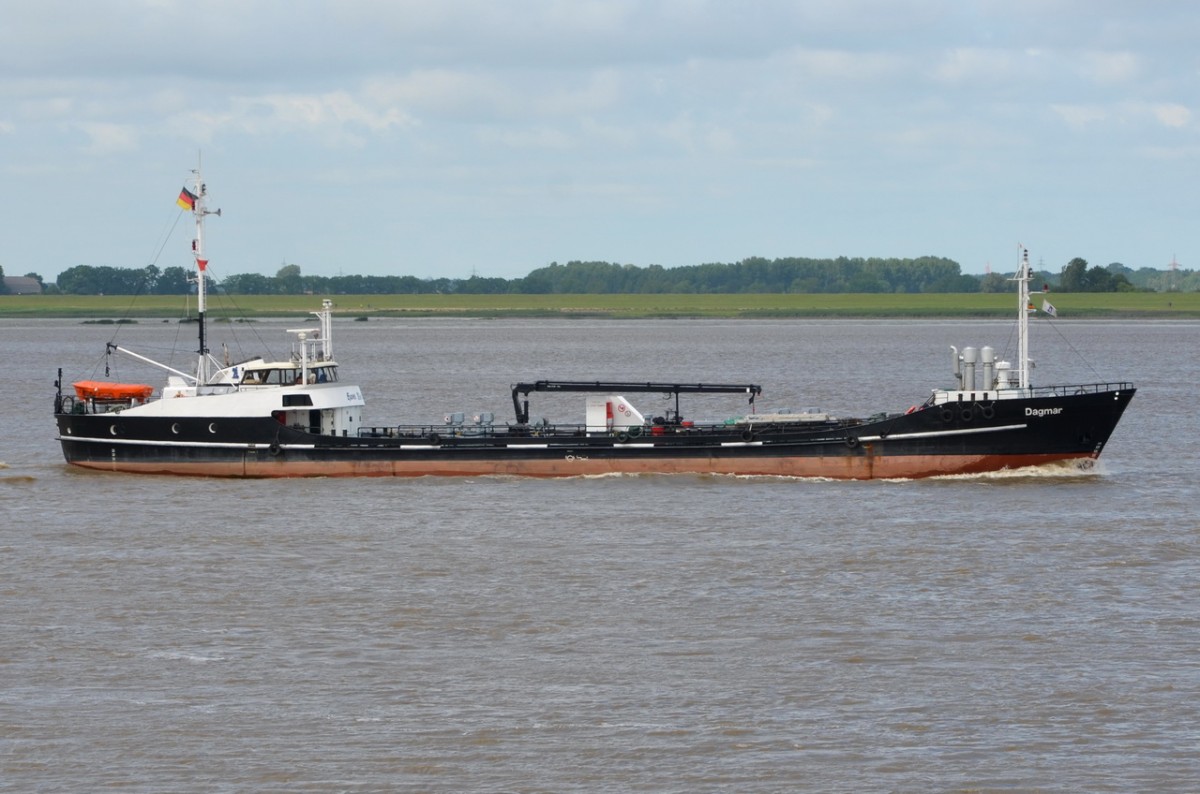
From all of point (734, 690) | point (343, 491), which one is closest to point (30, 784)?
point (734, 690)

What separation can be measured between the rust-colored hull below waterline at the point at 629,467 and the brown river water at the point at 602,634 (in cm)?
62

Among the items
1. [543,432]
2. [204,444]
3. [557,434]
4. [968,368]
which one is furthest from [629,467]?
[204,444]

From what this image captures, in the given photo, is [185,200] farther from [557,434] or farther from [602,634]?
[602,634]

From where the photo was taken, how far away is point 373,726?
23234mm

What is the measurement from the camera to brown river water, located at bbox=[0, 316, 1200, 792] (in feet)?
72.0

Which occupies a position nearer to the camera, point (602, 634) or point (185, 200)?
point (602, 634)

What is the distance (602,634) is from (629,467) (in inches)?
801

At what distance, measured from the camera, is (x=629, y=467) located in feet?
160

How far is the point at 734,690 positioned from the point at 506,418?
49.2 meters

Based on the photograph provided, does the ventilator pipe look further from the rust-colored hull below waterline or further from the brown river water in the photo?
the brown river water

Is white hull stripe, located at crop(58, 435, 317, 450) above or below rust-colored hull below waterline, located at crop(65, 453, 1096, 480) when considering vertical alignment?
above

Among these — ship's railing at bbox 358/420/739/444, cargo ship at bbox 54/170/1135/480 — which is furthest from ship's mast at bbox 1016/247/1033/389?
ship's railing at bbox 358/420/739/444

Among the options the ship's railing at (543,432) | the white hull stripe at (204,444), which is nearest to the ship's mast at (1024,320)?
the ship's railing at (543,432)

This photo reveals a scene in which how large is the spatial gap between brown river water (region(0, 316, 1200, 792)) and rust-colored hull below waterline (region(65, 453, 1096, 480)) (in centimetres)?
62
